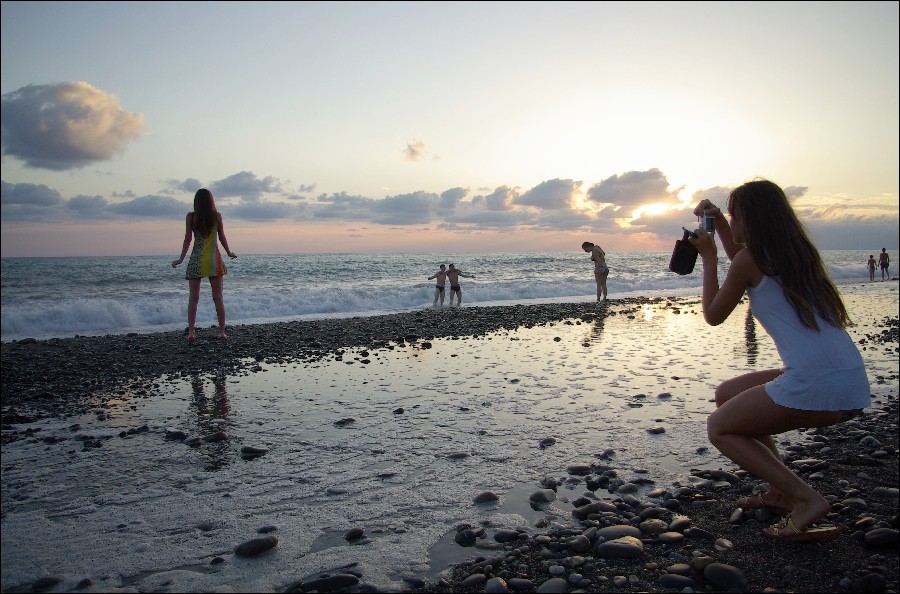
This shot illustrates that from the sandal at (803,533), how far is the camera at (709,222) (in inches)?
74.6

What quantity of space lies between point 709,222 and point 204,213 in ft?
30.0

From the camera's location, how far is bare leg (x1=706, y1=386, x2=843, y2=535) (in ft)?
10.6

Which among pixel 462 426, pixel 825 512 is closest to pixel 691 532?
pixel 825 512

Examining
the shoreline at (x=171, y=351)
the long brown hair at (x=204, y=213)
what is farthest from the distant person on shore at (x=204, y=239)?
the shoreline at (x=171, y=351)

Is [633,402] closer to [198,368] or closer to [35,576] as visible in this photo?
[35,576]

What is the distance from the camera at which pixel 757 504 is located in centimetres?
365

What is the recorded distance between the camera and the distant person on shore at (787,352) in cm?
318

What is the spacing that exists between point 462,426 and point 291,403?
2.48 meters

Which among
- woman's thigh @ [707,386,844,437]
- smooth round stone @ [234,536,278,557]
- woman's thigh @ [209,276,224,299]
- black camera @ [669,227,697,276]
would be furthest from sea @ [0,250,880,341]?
woman's thigh @ [209,276,224,299]

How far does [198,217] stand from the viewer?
10.2 metres

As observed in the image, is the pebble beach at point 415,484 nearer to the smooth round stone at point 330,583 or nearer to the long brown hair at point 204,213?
the smooth round stone at point 330,583

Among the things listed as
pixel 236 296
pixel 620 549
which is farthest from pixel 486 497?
pixel 236 296

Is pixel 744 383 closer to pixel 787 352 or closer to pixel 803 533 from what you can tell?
pixel 787 352

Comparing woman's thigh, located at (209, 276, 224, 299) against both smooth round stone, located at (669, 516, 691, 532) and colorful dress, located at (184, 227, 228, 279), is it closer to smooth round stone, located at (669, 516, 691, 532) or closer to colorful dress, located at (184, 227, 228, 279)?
colorful dress, located at (184, 227, 228, 279)
